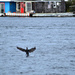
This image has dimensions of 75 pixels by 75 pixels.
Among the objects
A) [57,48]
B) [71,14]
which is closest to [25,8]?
[71,14]

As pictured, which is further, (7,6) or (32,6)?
(32,6)

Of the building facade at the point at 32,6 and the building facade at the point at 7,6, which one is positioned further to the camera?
the building facade at the point at 32,6

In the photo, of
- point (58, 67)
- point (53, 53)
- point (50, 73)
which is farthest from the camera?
point (53, 53)

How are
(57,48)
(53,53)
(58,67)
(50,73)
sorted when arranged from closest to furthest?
(50,73) < (58,67) < (53,53) < (57,48)

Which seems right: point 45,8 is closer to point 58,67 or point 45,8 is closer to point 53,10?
point 53,10

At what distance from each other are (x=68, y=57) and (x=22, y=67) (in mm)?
3797

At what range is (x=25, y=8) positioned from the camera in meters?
80.4

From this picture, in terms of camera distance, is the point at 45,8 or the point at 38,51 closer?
the point at 38,51

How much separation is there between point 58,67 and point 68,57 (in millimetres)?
3052

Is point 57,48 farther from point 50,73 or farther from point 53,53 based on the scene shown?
point 50,73

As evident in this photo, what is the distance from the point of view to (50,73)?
1689cm

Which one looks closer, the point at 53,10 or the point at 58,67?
the point at 58,67

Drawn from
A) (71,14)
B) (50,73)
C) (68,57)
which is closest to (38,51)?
(68,57)

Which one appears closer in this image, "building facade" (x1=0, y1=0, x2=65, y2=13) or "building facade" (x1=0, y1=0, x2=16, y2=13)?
"building facade" (x1=0, y1=0, x2=16, y2=13)
